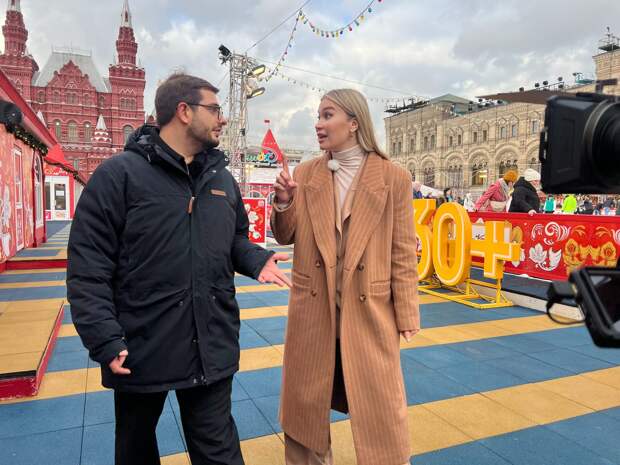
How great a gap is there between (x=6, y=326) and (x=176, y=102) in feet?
12.4

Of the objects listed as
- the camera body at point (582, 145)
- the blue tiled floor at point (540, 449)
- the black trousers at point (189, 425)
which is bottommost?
the blue tiled floor at point (540, 449)

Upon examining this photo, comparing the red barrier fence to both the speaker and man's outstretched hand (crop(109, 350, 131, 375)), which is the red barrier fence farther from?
the speaker

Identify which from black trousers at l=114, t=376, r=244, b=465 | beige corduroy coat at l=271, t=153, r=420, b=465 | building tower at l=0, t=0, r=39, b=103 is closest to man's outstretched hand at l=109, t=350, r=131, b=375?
black trousers at l=114, t=376, r=244, b=465

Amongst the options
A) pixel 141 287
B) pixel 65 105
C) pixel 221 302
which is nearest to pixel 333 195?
pixel 221 302

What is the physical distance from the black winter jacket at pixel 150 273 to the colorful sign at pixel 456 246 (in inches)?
196

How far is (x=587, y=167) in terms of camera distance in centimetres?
113

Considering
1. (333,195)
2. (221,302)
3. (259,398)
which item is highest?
(333,195)

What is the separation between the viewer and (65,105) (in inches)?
2188

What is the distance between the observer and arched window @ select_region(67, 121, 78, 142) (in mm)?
55156

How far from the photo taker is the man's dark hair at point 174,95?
1789mm

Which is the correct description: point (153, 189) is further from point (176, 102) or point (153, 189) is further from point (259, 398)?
point (259, 398)

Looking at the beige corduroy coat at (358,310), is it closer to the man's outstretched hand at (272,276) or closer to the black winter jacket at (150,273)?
the man's outstretched hand at (272,276)

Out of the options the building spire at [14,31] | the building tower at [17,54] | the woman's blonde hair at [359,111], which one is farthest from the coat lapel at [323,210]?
the building spire at [14,31]

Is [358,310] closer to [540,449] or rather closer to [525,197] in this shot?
[540,449]
